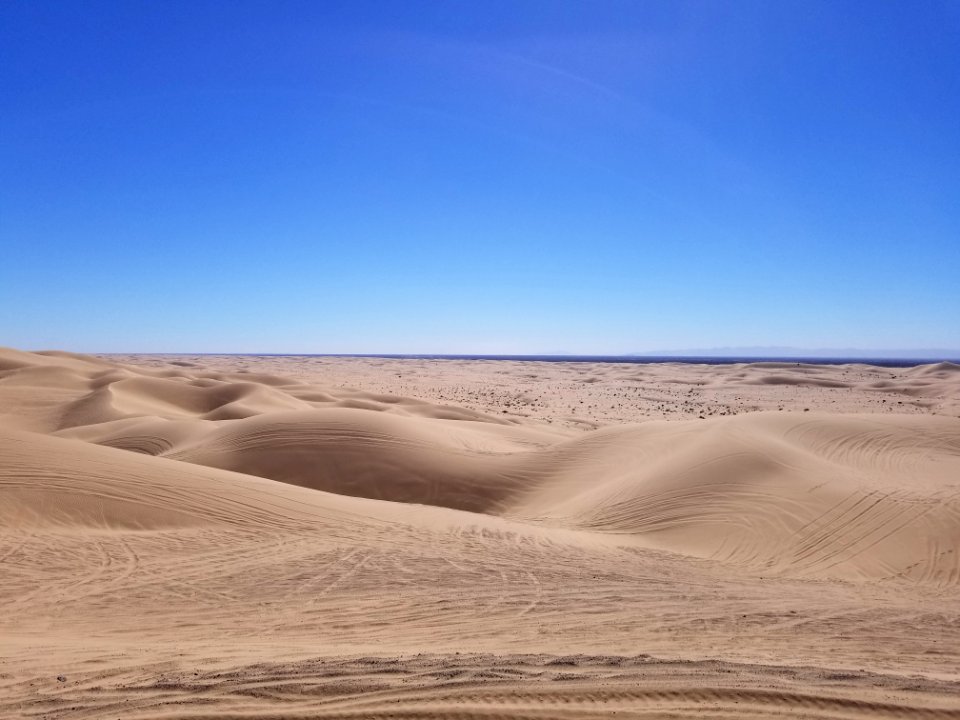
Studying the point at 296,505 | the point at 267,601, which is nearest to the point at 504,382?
the point at 296,505

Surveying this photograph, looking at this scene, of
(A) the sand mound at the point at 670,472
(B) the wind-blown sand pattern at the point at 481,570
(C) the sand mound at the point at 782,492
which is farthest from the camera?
(A) the sand mound at the point at 670,472

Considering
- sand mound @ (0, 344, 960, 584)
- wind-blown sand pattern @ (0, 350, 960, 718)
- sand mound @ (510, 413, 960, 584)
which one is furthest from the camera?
sand mound @ (0, 344, 960, 584)

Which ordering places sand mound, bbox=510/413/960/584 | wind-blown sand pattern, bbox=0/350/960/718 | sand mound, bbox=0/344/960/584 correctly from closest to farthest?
1. wind-blown sand pattern, bbox=0/350/960/718
2. sand mound, bbox=510/413/960/584
3. sand mound, bbox=0/344/960/584

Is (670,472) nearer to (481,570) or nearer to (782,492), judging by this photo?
(782,492)

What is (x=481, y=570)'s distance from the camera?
9.10 m

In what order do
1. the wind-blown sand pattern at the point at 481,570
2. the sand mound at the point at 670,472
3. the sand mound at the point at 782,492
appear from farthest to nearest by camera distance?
the sand mound at the point at 670,472, the sand mound at the point at 782,492, the wind-blown sand pattern at the point at 481,570

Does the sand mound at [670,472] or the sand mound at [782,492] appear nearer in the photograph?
the sand mound at [782,492]

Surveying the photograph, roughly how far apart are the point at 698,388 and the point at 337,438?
3714cm

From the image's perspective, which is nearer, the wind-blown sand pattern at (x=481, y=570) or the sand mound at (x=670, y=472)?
the wind-blown sand pattern at (x=481, y=570)

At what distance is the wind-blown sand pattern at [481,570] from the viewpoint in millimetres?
4512

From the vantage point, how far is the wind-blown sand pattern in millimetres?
4512

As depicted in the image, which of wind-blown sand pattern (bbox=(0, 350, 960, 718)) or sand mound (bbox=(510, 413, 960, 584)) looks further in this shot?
sand mound (bbox=(510, 413, 960, 584))

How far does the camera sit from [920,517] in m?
11.9

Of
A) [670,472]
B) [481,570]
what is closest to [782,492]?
[670,472]
